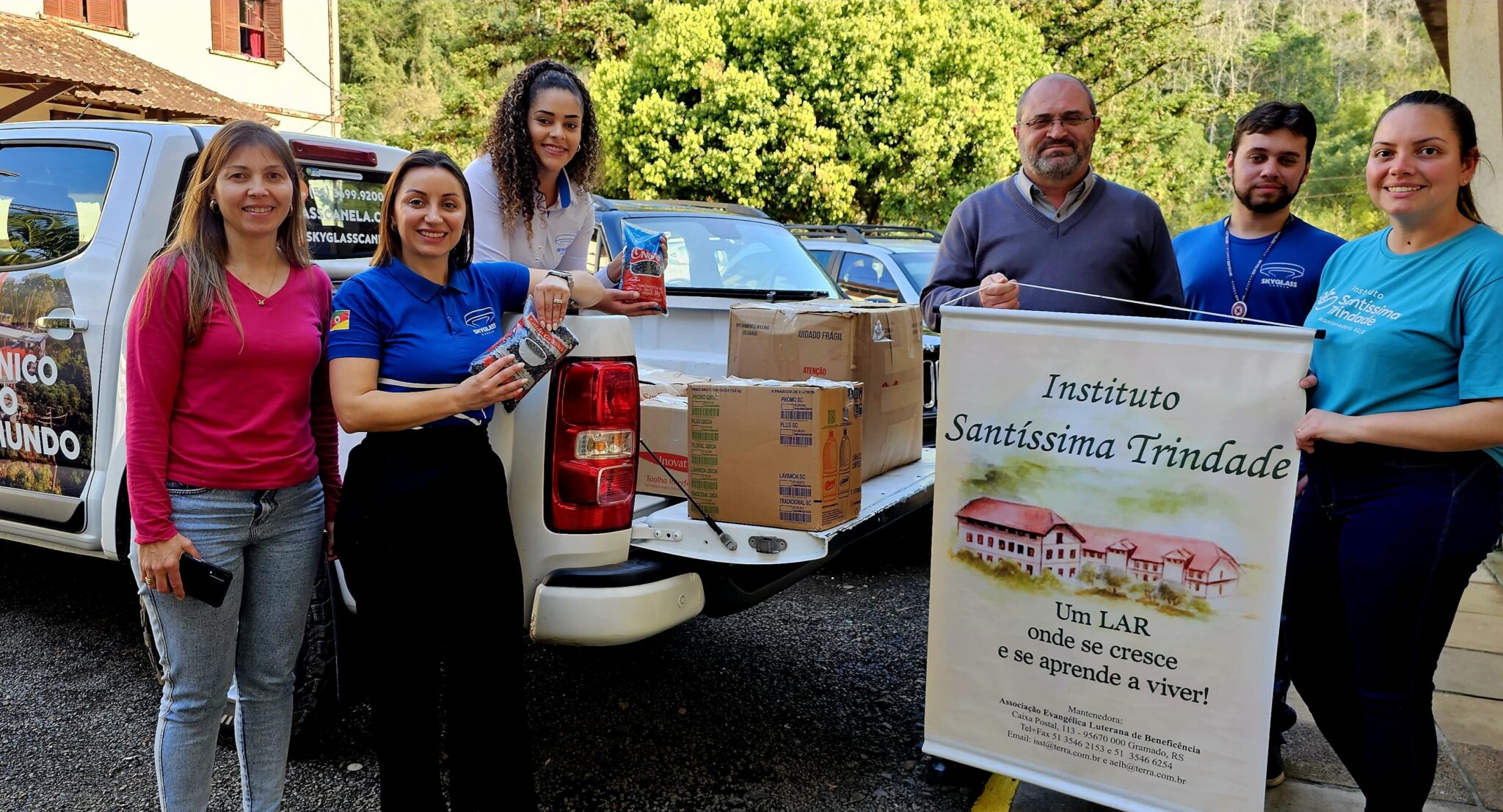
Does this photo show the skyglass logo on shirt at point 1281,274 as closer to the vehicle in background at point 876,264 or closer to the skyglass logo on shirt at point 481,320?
the skyglass logo on shirt at point 481,320

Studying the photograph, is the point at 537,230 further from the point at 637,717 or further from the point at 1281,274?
the point at 1281,274

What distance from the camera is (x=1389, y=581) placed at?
245cm

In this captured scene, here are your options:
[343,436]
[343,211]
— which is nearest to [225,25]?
[343,211]

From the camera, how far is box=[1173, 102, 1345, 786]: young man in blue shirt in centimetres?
320

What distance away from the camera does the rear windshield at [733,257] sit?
5574 millimetres

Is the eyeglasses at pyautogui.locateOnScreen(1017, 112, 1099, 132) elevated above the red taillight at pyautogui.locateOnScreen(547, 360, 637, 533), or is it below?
above

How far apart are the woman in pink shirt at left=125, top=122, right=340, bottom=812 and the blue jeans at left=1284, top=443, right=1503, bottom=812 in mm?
2610

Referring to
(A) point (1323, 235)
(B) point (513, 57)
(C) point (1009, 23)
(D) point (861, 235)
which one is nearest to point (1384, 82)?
(C) point (1009, 23)

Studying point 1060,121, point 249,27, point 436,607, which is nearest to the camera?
point 436,607

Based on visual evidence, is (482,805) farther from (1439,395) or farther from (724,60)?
(724,60)

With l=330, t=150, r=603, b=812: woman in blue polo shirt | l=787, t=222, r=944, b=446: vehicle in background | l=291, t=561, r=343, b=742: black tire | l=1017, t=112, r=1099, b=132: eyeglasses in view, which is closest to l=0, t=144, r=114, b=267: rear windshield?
l=291, t=561, r=343, b=742: black tire

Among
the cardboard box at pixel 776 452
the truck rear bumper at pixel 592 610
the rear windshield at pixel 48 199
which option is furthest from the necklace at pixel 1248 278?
the rear windshield at pixel 48 199

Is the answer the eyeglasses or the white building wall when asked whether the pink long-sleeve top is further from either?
the white building wall

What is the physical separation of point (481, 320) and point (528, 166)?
0.90m
